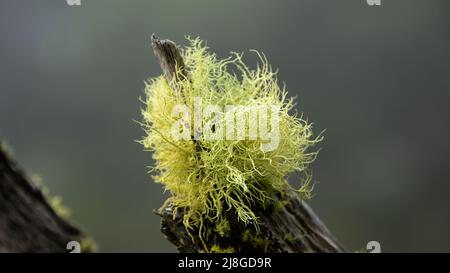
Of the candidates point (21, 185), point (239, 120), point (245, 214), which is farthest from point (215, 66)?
point (21, 185)

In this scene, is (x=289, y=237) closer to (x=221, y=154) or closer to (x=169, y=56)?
(x=221, y=154)

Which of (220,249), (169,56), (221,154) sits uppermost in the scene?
(169,56)

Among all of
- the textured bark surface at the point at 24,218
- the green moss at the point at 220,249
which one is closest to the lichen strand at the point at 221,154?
the green moss at the point at 220,249

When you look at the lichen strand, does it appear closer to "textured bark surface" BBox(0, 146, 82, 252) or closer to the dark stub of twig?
the dark stub of twig

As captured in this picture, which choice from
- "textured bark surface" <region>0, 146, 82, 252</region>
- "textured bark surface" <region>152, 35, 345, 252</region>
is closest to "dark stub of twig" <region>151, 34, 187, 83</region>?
"textured bark surface" <region>152, 35, 345, 252</region>

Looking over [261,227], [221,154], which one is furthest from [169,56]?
[261,227]
